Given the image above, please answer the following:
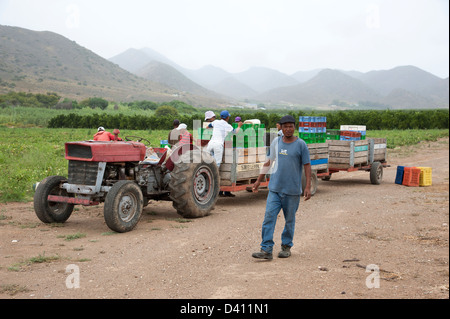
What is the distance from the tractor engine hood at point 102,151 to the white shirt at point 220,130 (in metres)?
2.35

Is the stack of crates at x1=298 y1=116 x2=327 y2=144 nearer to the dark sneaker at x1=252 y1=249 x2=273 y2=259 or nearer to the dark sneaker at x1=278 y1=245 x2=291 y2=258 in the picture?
the dark sneaker at x1=278 y1=245 x2=291 y2=258

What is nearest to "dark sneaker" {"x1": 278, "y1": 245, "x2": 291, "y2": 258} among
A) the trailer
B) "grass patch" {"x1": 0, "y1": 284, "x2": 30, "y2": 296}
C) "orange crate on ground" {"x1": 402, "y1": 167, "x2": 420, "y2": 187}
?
"grass patch" {"x1": 0, "y1": 284, "x2": 30, "y2": 296}

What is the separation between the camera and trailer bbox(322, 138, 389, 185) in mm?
14773

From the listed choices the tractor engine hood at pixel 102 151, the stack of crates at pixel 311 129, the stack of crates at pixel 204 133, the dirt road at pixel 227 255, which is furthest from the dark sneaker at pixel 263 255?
the stack of crates at pixel 311 129

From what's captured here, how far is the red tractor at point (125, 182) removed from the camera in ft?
28.0

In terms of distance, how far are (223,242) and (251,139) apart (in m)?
4.26

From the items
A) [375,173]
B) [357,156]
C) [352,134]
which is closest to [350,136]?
[352,134]

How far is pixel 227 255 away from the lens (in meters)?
7.18

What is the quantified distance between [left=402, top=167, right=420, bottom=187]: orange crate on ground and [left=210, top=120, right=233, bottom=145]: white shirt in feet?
23.1

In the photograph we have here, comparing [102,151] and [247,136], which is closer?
[102,151]

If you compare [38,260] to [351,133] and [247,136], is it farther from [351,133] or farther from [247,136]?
[351,133]

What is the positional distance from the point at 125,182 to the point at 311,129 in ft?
22.8

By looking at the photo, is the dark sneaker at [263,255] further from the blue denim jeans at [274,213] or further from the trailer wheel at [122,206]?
the trailer wheel at [122,206]
